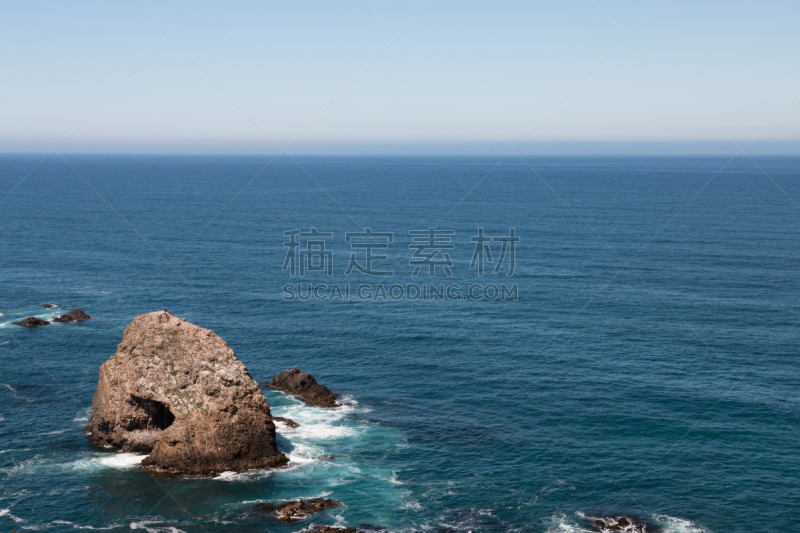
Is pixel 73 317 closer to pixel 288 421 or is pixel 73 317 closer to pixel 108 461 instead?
pixel 108 461

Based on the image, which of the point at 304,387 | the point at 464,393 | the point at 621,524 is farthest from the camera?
the point at 464,393

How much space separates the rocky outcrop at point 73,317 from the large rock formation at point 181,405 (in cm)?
4266

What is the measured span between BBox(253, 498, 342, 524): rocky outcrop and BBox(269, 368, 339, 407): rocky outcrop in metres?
21.9

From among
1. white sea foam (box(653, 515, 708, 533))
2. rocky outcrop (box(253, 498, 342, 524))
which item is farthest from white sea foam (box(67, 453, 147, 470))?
white sea foam (box(653, 515, 708, 533))

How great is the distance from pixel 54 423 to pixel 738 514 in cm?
7127

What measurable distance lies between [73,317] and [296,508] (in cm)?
6930

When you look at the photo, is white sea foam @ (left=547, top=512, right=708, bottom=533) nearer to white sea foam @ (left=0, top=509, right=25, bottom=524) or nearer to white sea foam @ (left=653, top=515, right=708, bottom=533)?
white sea foam @ (left=653, top=515, right=708, bottom=533)

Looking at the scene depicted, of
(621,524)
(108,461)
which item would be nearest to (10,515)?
(108,461)

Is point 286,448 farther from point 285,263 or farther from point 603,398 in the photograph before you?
point 285,263

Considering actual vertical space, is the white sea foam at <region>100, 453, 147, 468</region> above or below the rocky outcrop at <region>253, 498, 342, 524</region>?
above

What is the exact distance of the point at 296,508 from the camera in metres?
58.8

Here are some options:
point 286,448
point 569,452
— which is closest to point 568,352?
point 569,452

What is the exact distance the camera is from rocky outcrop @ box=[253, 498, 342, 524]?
5781cm

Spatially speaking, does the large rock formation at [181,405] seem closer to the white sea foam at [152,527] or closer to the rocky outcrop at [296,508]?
the rocky outcrop at [296,508]
